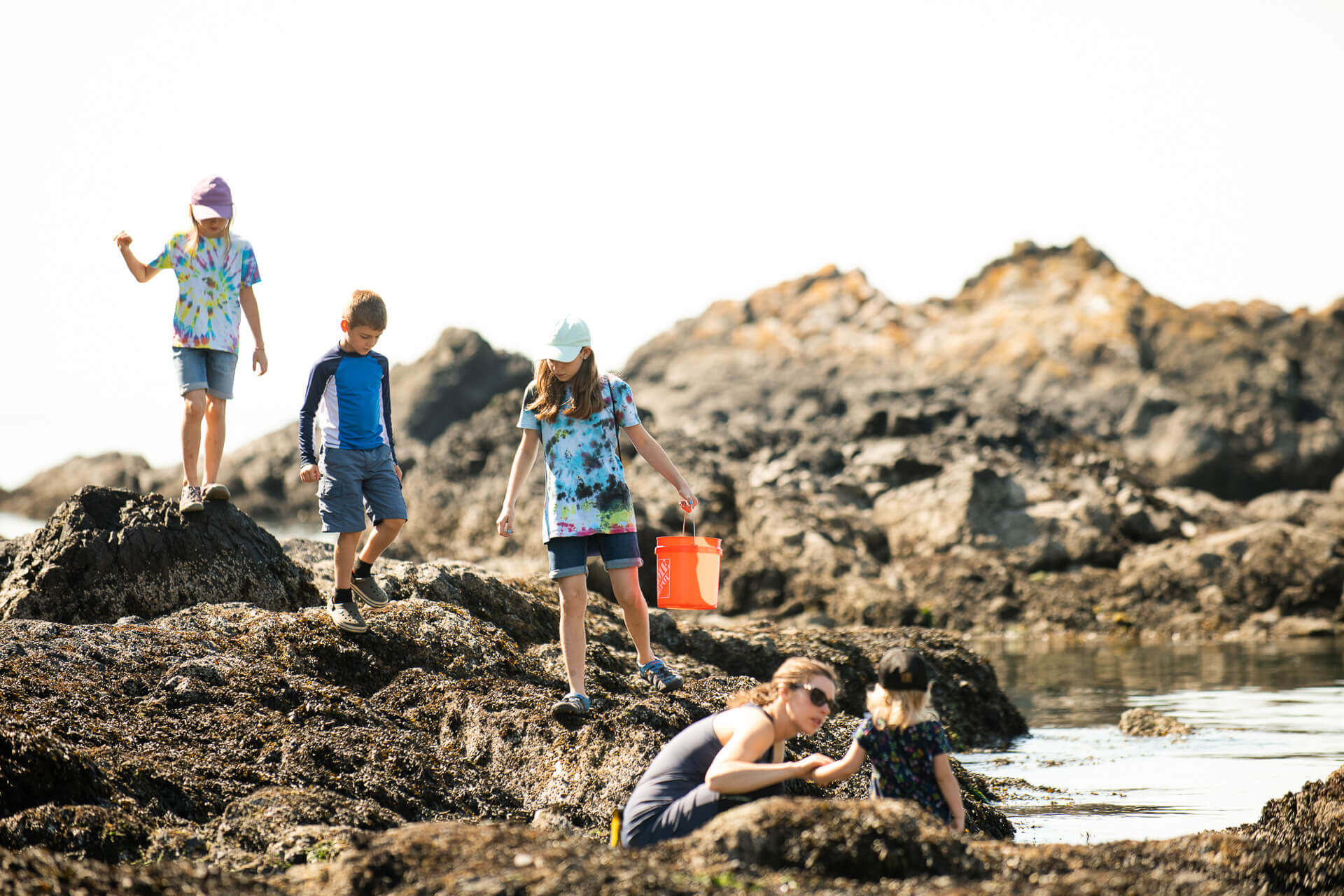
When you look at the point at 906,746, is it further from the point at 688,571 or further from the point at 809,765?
the point at 688,571

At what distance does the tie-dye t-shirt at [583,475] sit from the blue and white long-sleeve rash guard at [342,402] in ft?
2.89

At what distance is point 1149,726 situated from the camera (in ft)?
32.3

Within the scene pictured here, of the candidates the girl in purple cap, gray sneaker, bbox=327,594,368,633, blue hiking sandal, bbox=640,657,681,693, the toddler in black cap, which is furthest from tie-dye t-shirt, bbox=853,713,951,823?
the girl in purple cap

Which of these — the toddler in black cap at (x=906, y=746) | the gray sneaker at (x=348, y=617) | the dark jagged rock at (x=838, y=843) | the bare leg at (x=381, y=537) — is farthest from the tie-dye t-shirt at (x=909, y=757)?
the gray sneaker at (x=348, y=617)

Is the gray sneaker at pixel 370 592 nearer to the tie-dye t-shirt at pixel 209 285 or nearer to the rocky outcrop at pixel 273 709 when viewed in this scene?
the rocky outcrop at pixel 273 709

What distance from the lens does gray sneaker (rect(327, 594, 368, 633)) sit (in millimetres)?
6633

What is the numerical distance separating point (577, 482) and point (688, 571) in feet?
2.61

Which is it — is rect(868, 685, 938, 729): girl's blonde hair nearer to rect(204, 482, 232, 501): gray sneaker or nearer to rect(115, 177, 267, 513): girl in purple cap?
rect(115, 177, 267, 513): girl in purple cap

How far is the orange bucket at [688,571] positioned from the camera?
641cm

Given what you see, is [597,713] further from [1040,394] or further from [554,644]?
[1040,394]

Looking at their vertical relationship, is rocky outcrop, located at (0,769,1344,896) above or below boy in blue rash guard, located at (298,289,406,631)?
below

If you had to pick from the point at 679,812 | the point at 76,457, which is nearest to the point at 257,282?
the point at 679,812

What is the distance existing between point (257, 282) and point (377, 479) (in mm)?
1754

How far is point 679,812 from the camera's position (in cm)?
457
